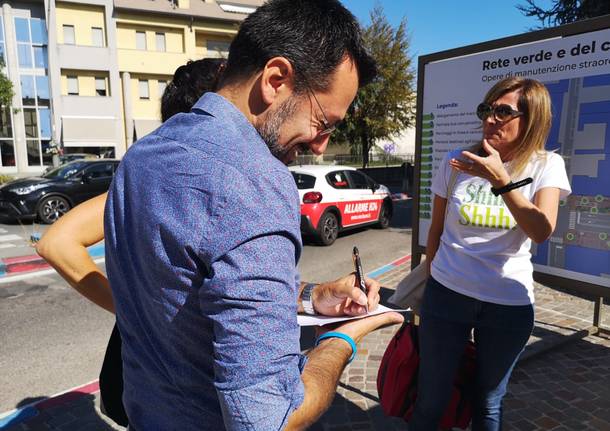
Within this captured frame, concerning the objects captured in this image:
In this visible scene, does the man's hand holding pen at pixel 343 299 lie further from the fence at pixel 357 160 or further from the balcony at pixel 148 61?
the balcony at pixel 148 61

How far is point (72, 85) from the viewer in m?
30.5

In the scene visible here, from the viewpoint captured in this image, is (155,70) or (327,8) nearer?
(327,8)

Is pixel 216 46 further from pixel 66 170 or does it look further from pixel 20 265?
pixel 20 265

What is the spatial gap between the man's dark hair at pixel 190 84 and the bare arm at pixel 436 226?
4.25ft

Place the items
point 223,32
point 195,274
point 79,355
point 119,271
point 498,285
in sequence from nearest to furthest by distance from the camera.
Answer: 1. point 195,274
2. point 119,271
3. point 498,285
4. point 79,355
5. point 223,32

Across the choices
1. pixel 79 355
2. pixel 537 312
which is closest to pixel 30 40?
pixel 79 355

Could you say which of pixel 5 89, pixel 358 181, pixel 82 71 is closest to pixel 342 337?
pixel 358 181

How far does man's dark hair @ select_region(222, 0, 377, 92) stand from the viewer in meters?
1.00

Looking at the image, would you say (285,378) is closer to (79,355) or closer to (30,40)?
(79,355)

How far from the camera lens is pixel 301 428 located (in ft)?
2.98

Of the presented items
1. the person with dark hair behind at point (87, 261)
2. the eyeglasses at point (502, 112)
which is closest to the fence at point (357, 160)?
the eyeglasses at point (502, 112)

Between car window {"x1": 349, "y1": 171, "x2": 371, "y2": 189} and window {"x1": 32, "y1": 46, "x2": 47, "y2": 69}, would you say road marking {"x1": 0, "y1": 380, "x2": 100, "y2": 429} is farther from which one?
window {"x1": 32, "y1": 46, "x2": 47, "y2": 69}

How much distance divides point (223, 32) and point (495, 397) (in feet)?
120

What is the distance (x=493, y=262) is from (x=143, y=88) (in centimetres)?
3462
